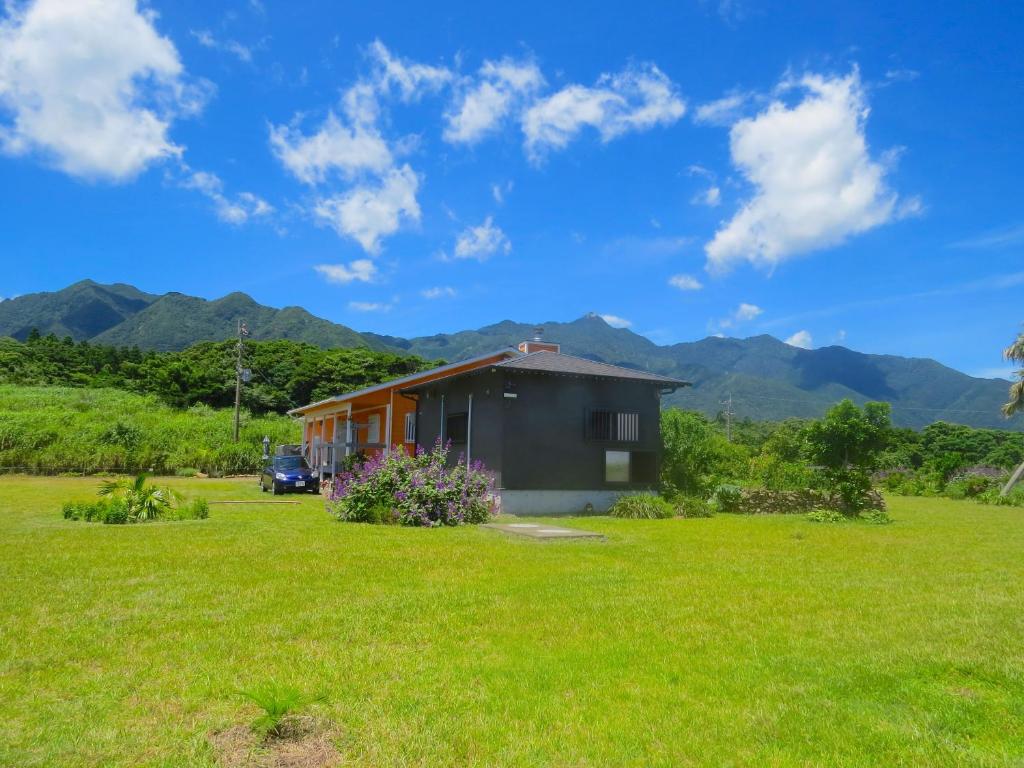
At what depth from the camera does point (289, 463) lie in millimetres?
24781

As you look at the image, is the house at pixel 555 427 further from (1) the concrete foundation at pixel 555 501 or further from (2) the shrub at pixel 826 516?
(2) the shrub at pixel 826 516

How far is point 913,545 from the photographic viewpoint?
38.5 ft

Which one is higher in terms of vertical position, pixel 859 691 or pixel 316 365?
pixel 316 365

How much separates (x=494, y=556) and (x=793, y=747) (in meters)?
6.35

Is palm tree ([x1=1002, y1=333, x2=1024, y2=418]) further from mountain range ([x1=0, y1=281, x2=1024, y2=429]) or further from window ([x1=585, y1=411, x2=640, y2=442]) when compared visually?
mountain range ([x1=0, y1=281, x2=1024, y2=429])

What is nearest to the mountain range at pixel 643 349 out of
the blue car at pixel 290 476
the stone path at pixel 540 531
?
the blue car at pixel 290 476

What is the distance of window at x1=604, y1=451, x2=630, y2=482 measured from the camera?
1891 cm

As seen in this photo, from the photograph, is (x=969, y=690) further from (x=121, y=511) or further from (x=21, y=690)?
(x=121, y=511)

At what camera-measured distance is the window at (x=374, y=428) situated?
2995 centimetres

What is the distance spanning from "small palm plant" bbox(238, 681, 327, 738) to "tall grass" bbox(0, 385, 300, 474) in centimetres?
3440

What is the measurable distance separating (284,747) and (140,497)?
12.6 metres

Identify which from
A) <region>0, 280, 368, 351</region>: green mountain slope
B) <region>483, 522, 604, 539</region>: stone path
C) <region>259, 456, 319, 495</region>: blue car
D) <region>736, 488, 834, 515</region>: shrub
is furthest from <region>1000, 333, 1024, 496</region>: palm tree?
<region>0, 280, 368, 351</region>: green mountain slope

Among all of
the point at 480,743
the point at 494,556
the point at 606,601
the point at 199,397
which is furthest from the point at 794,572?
the point at 199,397

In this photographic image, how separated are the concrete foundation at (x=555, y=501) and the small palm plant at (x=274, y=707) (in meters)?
13.4
